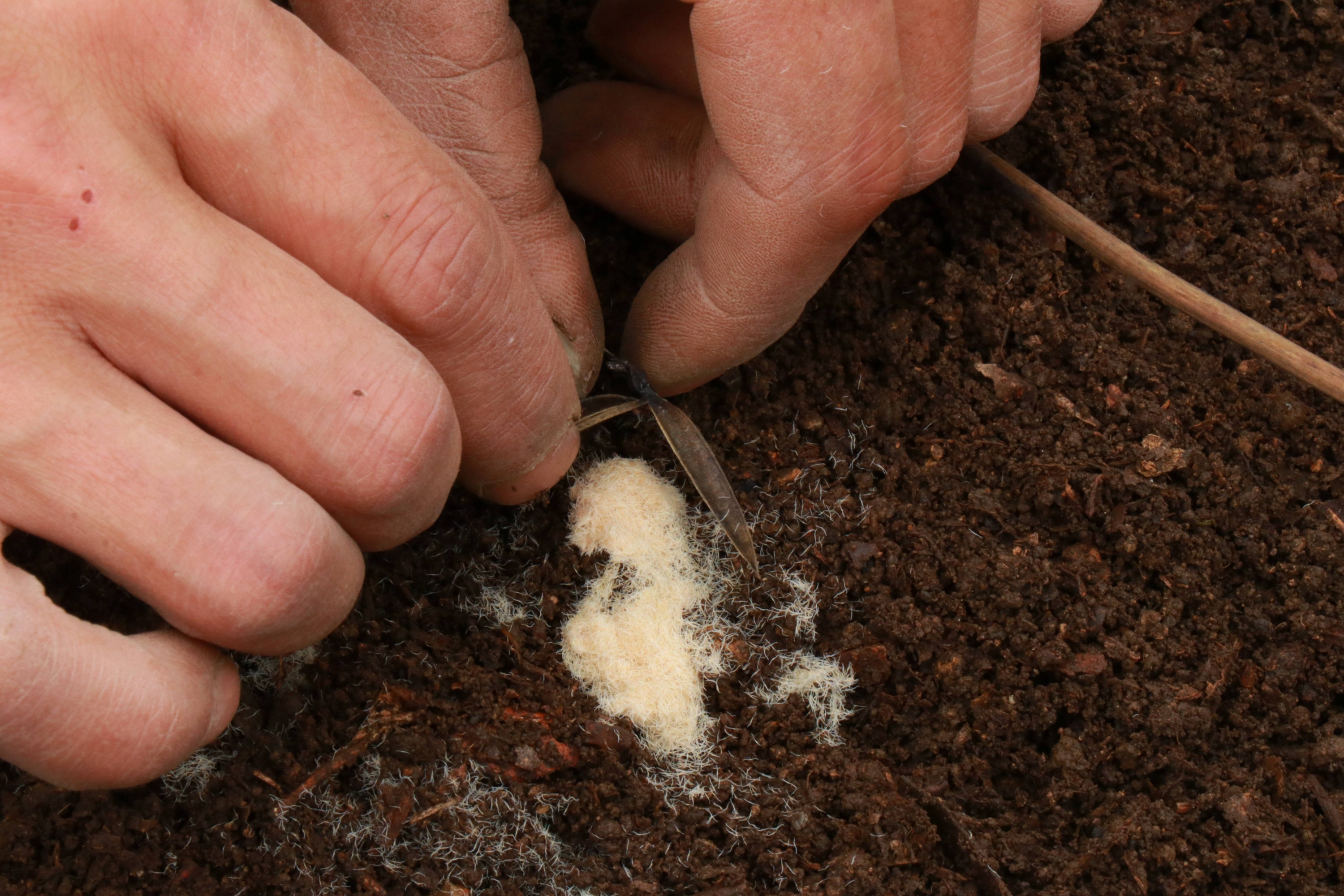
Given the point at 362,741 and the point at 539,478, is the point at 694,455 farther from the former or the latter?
the point at 362,741

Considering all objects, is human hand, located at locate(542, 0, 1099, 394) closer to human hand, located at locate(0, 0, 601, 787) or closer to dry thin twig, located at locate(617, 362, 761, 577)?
dry thin twig, located at locate(617, 362, 761, 577)

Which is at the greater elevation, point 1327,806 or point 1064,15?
point 1064,15

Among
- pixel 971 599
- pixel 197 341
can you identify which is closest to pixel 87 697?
pixel 197 341

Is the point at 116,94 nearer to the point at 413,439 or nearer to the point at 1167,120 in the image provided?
the point at 413,439

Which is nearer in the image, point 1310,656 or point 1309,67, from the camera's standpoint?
point 1310,656

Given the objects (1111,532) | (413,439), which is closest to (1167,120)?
(1111,532)

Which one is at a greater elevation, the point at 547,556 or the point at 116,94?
the point at 116,94

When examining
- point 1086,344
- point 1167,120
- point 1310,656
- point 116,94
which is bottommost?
point 1310,656
